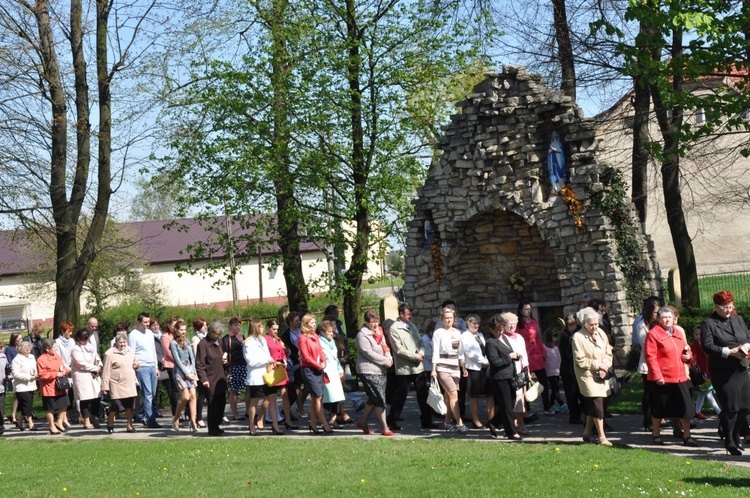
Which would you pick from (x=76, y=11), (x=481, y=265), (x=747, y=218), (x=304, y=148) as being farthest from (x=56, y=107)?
(x=747, y=218)

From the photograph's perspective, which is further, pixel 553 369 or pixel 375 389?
pixel 553 369

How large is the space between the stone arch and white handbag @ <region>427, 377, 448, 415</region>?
19.0 ft

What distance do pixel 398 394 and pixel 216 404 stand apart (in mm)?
2867

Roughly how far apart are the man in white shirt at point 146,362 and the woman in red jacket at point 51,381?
1691 mm

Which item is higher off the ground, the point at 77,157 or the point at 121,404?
the point at 77,157

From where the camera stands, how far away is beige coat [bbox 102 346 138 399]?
51.3ft

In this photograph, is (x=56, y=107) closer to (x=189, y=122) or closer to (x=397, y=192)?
(x=189, y=122)

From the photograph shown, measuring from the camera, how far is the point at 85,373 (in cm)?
1662

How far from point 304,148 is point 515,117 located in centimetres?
765

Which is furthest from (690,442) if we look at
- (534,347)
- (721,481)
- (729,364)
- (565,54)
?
(565,54)

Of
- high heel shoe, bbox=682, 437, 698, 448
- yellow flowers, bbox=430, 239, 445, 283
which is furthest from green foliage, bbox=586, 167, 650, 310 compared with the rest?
high heel shoe, bbox=682, 437, 698, 448

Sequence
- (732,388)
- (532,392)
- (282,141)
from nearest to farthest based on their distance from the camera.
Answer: (732,388) → (532,392) → (282,141)

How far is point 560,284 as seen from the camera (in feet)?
61.9

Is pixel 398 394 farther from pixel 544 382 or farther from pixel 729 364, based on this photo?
pixel 729 364
